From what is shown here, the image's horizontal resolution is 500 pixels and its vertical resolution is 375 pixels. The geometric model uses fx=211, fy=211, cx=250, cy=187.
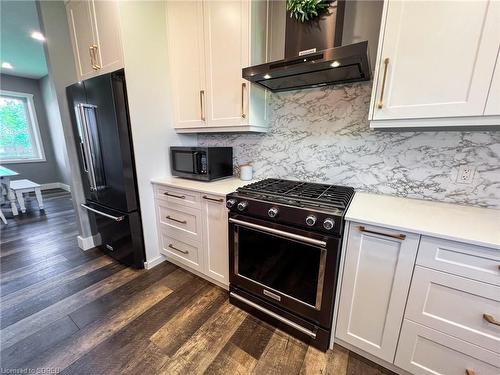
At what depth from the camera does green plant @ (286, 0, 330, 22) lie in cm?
129

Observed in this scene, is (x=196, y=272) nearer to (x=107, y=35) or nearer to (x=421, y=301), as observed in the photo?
(x=421, y=301)

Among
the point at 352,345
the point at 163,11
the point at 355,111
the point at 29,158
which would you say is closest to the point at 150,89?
the point at 163,11

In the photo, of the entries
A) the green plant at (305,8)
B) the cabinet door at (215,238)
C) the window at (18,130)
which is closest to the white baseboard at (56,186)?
the window at (18,130)

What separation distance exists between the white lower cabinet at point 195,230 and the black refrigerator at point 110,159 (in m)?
0.26

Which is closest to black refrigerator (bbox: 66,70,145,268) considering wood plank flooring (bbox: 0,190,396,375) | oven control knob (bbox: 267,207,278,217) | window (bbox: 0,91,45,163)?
wood plank flooring (bbox: 0,190,396,375)

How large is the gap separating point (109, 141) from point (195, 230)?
1146mm

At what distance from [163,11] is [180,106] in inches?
33.2

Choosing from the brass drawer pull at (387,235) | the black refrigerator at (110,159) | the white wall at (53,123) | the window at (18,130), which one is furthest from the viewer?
the white wall at (53,123)

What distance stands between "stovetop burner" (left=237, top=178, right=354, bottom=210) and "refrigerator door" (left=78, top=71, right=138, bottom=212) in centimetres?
116

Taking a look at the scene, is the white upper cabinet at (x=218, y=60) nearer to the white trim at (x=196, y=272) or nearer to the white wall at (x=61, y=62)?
the white wall at (x=61, y=62)

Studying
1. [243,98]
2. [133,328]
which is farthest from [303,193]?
[133,328]

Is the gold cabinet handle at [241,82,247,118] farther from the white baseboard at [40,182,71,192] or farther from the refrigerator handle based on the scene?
the white baseboard at [40,182,71,192]

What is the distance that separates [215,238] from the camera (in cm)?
179

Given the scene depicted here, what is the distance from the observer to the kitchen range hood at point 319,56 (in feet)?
3.86
